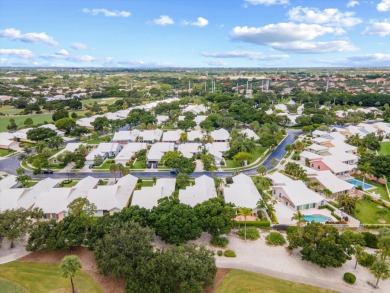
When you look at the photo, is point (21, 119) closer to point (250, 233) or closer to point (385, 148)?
point (250, 233)

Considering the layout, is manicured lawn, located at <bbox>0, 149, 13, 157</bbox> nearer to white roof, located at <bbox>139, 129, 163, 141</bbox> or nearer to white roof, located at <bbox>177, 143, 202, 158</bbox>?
white roof, located at <bbox>139, 129, 163, 141</bbox>

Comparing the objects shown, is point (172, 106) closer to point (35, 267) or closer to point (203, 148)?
point (203, 148)

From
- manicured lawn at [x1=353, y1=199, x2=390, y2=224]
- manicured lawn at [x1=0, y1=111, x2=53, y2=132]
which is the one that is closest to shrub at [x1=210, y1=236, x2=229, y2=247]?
manicured lawn at [x1=353, y1=199, x2=390, y2=224]

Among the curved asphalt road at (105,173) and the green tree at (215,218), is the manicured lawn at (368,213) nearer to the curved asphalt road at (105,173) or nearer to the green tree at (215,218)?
the curved asphalt road at (105,173)

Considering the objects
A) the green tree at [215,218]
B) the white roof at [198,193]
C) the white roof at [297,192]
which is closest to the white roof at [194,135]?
the white roof at [198,193]

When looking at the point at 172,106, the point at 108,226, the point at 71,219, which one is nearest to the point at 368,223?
the point at 108,226

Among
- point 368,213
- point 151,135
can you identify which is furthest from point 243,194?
point 151,135
